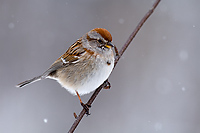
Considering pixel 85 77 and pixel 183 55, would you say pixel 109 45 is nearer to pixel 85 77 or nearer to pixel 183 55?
Result: pixel 85 77

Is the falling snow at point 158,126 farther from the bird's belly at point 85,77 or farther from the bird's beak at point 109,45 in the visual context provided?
the bird's beak at point 109,45

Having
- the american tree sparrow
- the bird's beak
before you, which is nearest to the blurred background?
the american tree sparrow

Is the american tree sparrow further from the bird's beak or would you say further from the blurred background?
the blurred background

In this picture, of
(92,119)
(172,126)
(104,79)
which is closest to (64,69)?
(104,79)

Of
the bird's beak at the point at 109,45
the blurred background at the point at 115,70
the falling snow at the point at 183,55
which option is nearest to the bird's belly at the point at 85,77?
the bird's beak at the point at 109,45

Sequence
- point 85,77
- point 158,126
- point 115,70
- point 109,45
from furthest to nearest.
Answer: point 115,70, point 158,126, point 85,77, point 109,45

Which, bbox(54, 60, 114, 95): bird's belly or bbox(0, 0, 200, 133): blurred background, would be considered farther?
bbox(0, 0, 200, 133): blurred background

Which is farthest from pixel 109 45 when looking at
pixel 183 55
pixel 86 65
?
pixel 183 55

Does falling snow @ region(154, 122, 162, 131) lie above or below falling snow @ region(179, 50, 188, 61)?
below
